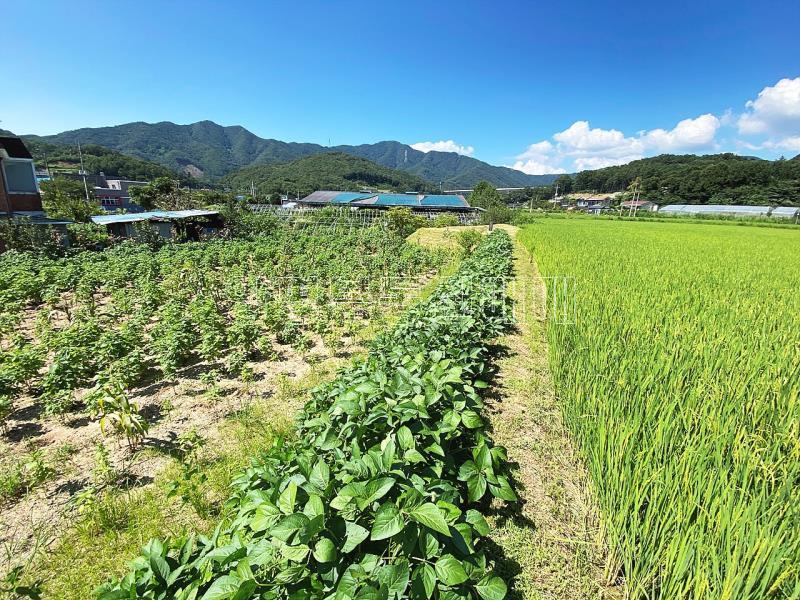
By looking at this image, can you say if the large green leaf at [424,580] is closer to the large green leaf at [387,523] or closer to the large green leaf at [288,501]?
the large green leaf at [387,523]

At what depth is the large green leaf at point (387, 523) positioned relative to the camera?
53.7 inches

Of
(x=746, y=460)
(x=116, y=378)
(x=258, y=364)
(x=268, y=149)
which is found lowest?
(x=258, y=364)

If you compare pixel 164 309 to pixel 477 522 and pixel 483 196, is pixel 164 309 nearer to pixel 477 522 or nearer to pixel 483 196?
pixel 477 522

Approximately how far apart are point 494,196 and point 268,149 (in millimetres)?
159672

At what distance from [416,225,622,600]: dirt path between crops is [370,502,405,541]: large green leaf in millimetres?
1285

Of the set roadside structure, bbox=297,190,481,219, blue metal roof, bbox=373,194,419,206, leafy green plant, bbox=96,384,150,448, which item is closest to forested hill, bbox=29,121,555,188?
roadside structure, bbox=297,190,481,219

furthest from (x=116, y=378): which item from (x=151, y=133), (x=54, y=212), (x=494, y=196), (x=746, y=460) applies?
(x=151, y=133)

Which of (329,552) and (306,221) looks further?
(306,221)

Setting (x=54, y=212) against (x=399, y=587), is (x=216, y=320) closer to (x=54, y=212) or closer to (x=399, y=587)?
(x=399, y=587)

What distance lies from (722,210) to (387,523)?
7446cm

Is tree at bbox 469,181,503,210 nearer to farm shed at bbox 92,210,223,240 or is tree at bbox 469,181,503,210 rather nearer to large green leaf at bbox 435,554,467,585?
farm shed at bbox 92,210,223,240

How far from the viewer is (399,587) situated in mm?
1262

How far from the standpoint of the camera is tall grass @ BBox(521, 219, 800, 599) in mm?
1523

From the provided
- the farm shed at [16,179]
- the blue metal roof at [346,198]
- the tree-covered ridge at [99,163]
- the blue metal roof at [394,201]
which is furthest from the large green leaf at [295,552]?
the tree-covered ridge at [99,163]
